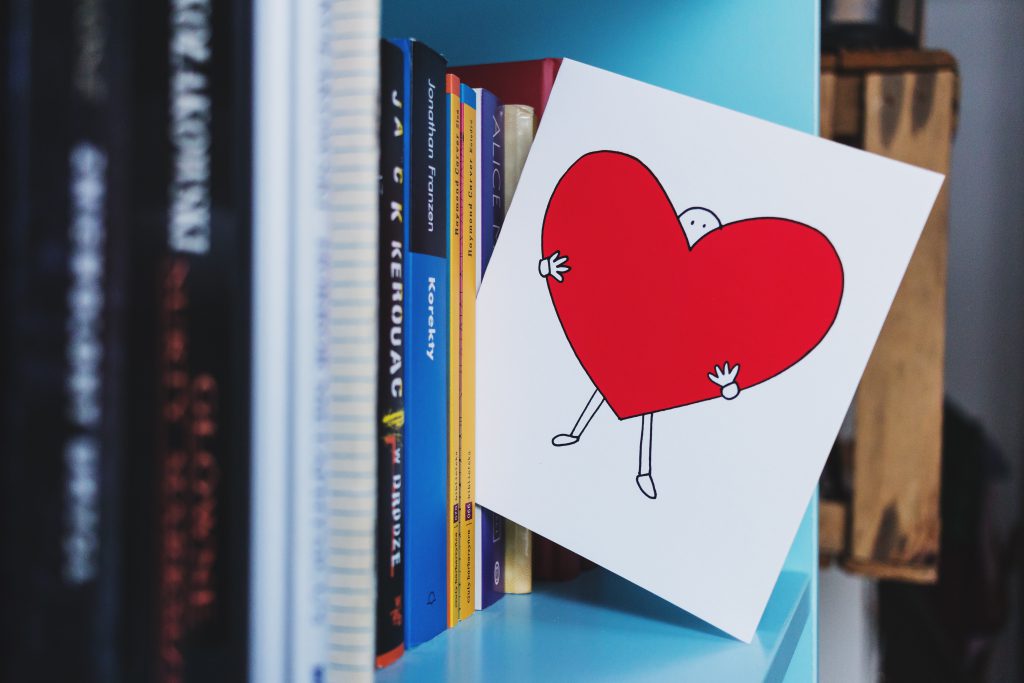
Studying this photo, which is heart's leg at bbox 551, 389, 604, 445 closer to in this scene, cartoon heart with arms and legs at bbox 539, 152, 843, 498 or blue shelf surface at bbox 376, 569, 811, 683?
cartoon heart with arms and legs at bbox 539, 152, 843, 498

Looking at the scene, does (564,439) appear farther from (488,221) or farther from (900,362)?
(900,362)

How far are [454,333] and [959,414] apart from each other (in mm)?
1840

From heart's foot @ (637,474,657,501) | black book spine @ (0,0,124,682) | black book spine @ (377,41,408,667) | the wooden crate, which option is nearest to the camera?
black book spine @ (0,0,124,682)

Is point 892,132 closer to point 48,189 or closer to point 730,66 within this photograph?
point 730,66

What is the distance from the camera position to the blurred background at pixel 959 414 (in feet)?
3.43

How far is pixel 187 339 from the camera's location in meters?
0.30

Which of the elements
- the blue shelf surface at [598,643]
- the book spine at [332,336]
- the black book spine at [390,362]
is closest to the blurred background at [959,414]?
Answer: the blue shelf surface at [598,643]

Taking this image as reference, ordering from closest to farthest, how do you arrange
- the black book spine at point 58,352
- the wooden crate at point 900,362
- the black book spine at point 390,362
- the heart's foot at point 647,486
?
the black book spine at point 58,352
the black book spine at point 390,362
the heart's foot at point 647,486
the wooden crate at point 900,362

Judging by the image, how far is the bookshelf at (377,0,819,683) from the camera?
0.50 metres

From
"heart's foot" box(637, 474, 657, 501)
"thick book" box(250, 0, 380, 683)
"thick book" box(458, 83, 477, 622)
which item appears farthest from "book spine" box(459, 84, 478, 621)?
"thick book" box(250, 0, 380, 683)

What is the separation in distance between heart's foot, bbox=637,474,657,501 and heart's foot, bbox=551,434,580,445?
53mm

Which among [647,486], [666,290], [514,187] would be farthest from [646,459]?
[514,187]

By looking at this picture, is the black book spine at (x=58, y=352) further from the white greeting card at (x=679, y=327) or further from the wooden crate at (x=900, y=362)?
the wooden crate at (x=900, y=362)

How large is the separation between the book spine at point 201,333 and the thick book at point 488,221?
298 mm
